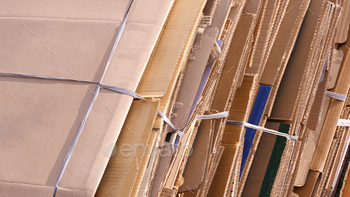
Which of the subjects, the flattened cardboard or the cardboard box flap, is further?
the flattened cardboard

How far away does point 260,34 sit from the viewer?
1.40 m

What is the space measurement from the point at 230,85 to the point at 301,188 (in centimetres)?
76

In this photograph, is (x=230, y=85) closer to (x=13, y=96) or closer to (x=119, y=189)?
(x=119, y=189)

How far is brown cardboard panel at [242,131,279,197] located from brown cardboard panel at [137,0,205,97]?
0.62 m

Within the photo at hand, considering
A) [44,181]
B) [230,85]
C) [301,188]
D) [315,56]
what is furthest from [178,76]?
[301,188]

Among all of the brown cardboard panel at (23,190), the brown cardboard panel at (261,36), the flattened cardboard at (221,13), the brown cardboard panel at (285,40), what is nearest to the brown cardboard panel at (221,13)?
the flattened cardboard at (221,13)

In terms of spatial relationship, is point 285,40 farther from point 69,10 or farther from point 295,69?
point 69,10

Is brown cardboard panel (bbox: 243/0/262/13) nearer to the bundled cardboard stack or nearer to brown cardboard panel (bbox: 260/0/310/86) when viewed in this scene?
the bundled cardboard stack

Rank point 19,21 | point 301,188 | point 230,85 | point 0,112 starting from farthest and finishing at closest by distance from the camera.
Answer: point 301,188
point 230,85
point 19,21
point 0,112

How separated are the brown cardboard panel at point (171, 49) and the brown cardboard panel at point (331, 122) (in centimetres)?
99

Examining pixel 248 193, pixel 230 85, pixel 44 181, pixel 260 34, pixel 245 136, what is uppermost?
pixel 260 34

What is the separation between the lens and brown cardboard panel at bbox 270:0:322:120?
1.48m

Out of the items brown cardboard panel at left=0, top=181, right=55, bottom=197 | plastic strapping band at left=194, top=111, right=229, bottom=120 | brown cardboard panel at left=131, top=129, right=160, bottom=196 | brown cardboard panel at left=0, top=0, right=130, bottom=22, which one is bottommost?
brown cardboard panel at left=0, top=181, right=55, bottom=197

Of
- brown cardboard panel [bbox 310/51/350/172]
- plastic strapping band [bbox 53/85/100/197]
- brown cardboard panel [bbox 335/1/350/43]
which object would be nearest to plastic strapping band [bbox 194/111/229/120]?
plastic strapping band [bbox 53/85/100/197]
